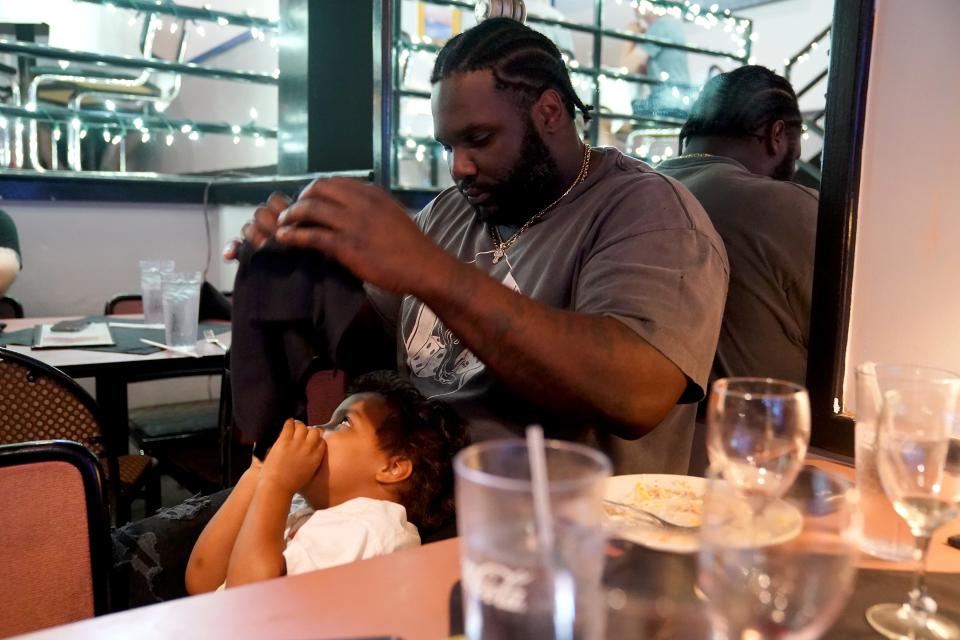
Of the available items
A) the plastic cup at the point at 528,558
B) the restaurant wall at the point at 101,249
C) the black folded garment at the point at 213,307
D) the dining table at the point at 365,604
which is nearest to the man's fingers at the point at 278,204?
the dining table at the point at 365,604

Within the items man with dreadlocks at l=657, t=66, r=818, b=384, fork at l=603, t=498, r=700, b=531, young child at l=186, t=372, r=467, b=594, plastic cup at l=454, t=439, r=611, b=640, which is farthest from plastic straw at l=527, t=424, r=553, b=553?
man with dreadlocks at l=657, t=66, r=818, b=384

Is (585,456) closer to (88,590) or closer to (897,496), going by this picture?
(897,496)

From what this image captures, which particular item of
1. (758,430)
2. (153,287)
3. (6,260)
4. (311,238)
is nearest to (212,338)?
(153,287)

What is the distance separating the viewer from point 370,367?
6.15ft

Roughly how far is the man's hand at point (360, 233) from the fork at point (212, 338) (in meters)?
1.47

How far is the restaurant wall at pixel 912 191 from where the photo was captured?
136cm

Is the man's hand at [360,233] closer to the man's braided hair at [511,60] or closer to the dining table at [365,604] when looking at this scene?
the dining table at [365,604]

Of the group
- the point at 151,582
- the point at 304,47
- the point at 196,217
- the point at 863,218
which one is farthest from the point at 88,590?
the point at 196,217

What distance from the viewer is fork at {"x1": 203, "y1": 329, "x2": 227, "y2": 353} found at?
2.53 metres

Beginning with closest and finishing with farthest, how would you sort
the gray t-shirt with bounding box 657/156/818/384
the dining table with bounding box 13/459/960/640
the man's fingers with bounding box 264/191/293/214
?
1. the dining table with bounding box 13/459/960/640
2. the man's fingers with bounding box 264/191/293/214
3. the gray t-shirt with bounding box 657/156/818/384

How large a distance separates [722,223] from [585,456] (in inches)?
55.9

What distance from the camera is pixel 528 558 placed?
1.65ft

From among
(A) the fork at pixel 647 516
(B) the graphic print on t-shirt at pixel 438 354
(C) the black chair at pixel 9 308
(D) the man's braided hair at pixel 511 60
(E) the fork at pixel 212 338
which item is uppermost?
(D) the man's braided hair at pixel 511 60

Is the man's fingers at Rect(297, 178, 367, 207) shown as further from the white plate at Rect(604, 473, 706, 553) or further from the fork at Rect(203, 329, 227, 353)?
the fork at Rect(203, 329, 227, 353)
